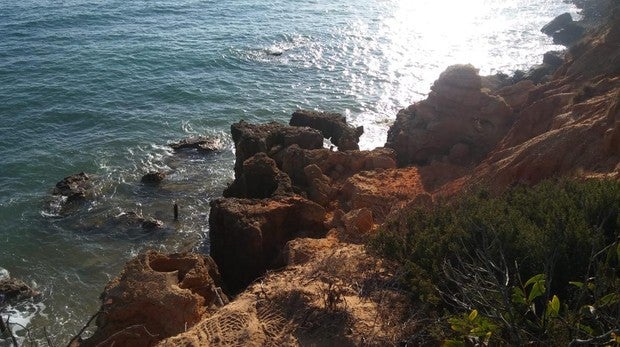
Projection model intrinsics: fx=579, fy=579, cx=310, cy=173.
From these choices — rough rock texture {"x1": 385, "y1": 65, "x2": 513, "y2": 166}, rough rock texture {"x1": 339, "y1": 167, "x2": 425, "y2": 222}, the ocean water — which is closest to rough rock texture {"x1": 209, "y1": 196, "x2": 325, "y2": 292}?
rough rock texture {"x1": 339, "y1": 167, "x2": 425, "y2": 222}

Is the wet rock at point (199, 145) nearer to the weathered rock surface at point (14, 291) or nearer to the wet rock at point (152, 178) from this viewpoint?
the wet rock at point (152, 178)

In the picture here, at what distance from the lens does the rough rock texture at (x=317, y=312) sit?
8.14m

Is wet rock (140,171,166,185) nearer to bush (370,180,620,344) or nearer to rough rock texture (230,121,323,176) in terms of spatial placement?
rough rock texture (230,121,323,176)

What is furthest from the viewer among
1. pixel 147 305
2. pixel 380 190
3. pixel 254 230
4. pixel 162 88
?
pixel 162 88

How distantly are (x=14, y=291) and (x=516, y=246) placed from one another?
41.8ft

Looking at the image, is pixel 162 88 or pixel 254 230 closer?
pixel 254 230

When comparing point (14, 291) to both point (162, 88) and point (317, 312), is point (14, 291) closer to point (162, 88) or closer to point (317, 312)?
point (317, 312)

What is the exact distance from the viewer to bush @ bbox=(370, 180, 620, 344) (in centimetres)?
686

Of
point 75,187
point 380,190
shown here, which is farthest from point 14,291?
point 380,190

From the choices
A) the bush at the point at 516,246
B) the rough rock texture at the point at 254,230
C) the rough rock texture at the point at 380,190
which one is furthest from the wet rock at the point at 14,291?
the bush at the point at 516,246

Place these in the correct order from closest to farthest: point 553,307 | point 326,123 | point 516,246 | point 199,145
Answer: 1. point 553,307
2. point 516,246
3. point 326,123
4. point 199,145

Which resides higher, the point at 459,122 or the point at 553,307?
the point at 553,307

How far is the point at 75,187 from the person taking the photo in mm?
20641

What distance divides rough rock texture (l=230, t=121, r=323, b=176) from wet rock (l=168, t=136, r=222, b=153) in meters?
4.16
